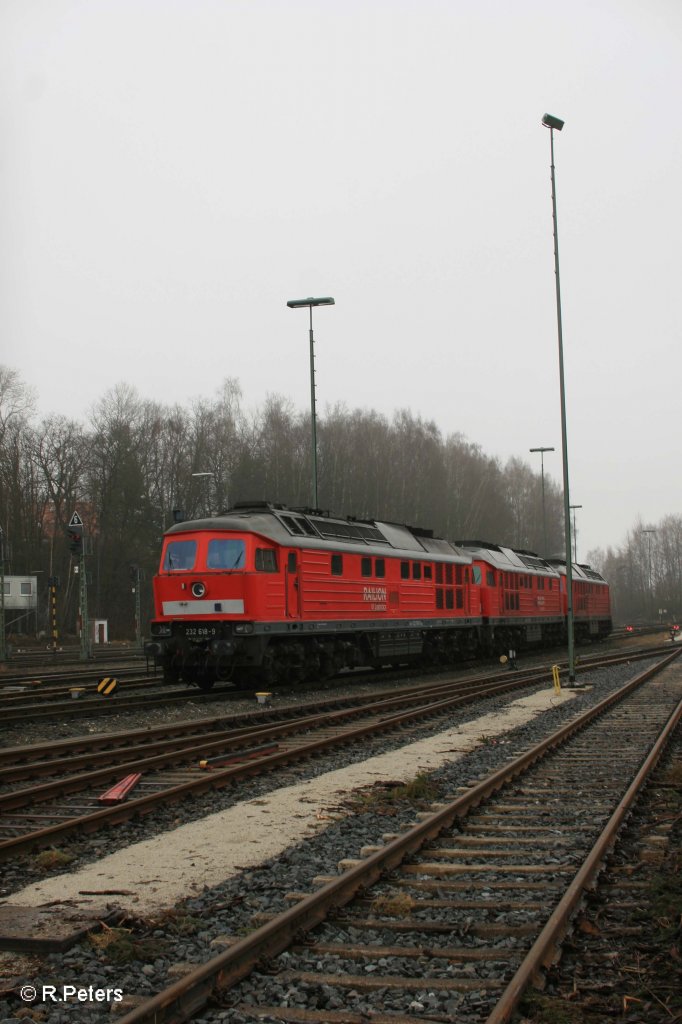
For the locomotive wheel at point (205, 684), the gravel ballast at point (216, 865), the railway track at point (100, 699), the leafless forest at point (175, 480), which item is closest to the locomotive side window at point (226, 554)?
the railway track at point (100, 699)

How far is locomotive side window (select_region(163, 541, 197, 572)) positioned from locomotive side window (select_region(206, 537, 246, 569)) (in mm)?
428

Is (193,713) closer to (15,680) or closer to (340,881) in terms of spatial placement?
(15,680)

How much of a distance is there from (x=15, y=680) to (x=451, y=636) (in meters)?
13.0

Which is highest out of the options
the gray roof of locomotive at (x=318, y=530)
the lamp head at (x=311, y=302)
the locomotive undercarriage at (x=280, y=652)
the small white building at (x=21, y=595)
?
the lamp head at (x=311, y=302)

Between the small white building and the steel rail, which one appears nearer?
the steel rail

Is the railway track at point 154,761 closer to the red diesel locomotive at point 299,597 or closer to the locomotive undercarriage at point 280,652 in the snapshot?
the locomotive undercarriage at point 280,652

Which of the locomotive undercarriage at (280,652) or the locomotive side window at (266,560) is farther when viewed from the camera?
the locomotive side window at (266,560)

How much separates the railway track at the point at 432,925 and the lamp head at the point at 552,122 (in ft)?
57.1

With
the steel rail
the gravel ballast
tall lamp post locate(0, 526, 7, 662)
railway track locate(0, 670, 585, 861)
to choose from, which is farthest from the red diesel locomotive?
tall lamp post locate(0, 526, 7, 662)

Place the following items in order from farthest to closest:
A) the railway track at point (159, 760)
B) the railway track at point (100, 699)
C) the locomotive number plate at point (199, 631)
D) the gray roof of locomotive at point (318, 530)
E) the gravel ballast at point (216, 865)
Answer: the gray roof of locomotive at point (318, 530), the locomotive number plate at point (199, 631), the railway track at point (100, 699), the railway track at point (159, 760), the gravel ballast at point (216, 865)

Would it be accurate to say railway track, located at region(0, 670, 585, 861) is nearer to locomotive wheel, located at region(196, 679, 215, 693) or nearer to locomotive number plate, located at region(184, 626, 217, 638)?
locomotive number plate, located at region(184, 626, 217, 638)

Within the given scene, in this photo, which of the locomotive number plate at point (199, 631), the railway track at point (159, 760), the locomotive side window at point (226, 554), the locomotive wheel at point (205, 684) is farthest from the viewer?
the locomotive wheel at point (205, 684)

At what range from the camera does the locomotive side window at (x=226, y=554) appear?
19.1 metres

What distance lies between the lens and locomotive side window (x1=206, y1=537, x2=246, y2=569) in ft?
62.6
